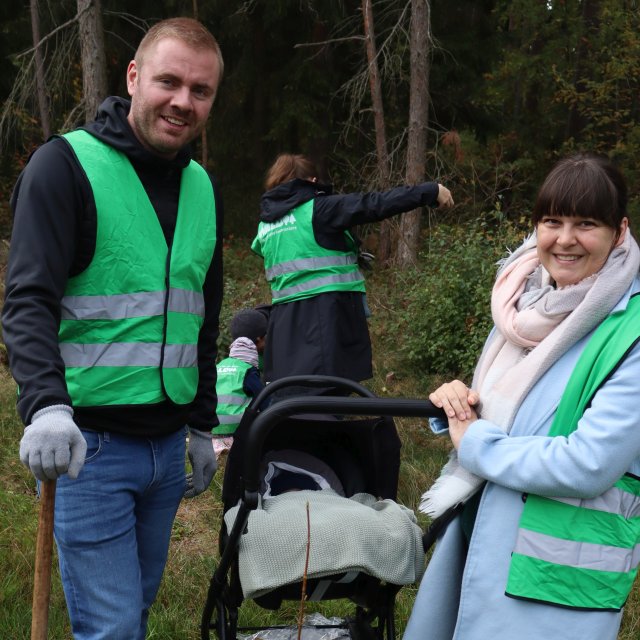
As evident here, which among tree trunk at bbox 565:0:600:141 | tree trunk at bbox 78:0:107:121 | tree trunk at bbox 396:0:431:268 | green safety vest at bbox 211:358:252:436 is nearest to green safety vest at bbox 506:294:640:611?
green safety vest at bbox 211:358:252:436

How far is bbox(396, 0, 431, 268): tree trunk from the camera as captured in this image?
1122cm

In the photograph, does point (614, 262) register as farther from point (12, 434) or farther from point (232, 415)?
point (12, 434)

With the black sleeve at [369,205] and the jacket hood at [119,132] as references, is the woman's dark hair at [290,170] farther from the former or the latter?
the jacket hood at [119,132]

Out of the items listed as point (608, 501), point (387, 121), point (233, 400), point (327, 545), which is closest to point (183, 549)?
point (233, 400)

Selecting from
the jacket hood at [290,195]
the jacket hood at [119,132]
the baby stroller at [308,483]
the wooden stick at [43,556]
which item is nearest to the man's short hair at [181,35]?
the jacket hood at [119,132]

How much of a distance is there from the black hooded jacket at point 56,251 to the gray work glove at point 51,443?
0.04 metres

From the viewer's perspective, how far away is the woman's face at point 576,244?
2.33 metres

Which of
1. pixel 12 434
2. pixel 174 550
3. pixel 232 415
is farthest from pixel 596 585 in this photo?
pixel 12 434

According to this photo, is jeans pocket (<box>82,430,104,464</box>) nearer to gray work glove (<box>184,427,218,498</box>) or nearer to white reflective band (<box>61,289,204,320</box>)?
white reflective band (<box>61,289,204,320</box>)

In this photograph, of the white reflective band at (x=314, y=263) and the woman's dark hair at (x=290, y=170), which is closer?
the white reflective band at (x=314, y=263)

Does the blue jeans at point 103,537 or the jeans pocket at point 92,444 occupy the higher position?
the jeans pocket at point 92,444

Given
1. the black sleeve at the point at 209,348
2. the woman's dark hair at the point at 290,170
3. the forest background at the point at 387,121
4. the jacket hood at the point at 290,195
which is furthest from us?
the forest background at the point at 387,121

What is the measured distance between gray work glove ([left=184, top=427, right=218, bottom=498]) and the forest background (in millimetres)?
1263

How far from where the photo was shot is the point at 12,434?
6848 mm
